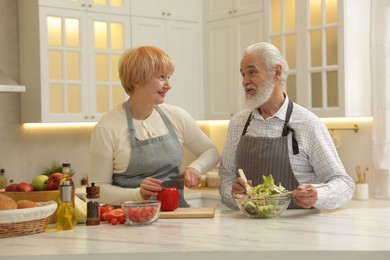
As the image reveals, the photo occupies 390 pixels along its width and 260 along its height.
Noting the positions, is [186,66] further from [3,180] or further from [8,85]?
[3,180]

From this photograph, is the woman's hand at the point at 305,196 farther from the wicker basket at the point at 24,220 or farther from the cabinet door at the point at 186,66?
the cabinet door at the point at 186,66

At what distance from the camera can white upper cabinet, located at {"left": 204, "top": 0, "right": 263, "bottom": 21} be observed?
204 inches

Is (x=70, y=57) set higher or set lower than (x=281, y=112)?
higher

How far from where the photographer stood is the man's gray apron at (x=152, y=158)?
314 cm

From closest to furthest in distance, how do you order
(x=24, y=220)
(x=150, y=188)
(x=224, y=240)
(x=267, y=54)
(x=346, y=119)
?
(x=224, y=240) < (x=24, y=220) < (x=150, y=188) < (x=267, y=54) < (x=346, y=119)

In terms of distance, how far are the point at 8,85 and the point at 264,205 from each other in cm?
256

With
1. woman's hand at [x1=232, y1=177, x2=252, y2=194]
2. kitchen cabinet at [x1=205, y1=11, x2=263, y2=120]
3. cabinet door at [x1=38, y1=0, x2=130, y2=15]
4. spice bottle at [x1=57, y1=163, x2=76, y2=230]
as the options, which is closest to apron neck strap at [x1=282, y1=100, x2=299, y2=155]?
woman's hand at [x1=232, y1=177, x2=252, y2=194]

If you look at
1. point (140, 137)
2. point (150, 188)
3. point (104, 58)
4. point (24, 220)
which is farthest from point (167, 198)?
point (104, 58)

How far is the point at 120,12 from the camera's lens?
5191 mm

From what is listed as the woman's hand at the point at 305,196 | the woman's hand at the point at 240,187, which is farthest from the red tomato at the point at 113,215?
the woman's hand at the point at 305,196

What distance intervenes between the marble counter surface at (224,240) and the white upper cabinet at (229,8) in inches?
107

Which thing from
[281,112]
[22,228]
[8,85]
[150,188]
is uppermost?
[8,85]

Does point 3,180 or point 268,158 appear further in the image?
point 3,180

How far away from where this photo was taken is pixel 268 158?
3109mm
